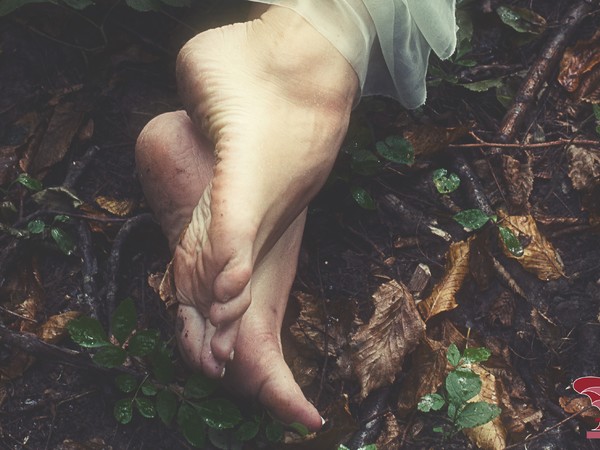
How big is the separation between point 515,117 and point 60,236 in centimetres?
120

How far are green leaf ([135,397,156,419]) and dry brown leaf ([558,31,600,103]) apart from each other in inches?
55.1

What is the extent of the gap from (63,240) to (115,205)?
17 centimetres

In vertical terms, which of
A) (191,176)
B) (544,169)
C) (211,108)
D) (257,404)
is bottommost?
(257,404)

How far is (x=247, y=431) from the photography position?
5.28ft

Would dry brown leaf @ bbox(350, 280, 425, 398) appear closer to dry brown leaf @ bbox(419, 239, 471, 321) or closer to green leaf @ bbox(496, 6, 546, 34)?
dry brown leaf @ bbox(419, 239, 471, 321)

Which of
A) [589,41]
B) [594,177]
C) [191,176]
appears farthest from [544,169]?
[191,176]

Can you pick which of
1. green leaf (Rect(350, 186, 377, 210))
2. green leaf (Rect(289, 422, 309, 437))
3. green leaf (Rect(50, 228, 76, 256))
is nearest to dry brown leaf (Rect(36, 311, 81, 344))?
green leaf (Rect(50, 228, 76, 256))

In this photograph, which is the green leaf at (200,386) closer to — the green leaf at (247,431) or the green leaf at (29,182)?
the green leaf at (247,431)

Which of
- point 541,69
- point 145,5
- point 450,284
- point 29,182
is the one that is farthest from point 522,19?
point 29,182

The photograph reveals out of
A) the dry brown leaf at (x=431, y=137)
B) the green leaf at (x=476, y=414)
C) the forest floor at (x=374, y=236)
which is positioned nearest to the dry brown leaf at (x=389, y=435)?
the forest floor at (x=374, y=236)

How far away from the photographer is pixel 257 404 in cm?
161

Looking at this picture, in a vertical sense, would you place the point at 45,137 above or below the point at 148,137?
below

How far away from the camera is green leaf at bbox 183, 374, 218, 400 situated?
5.23 feet

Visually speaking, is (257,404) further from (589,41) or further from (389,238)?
(589,41)
